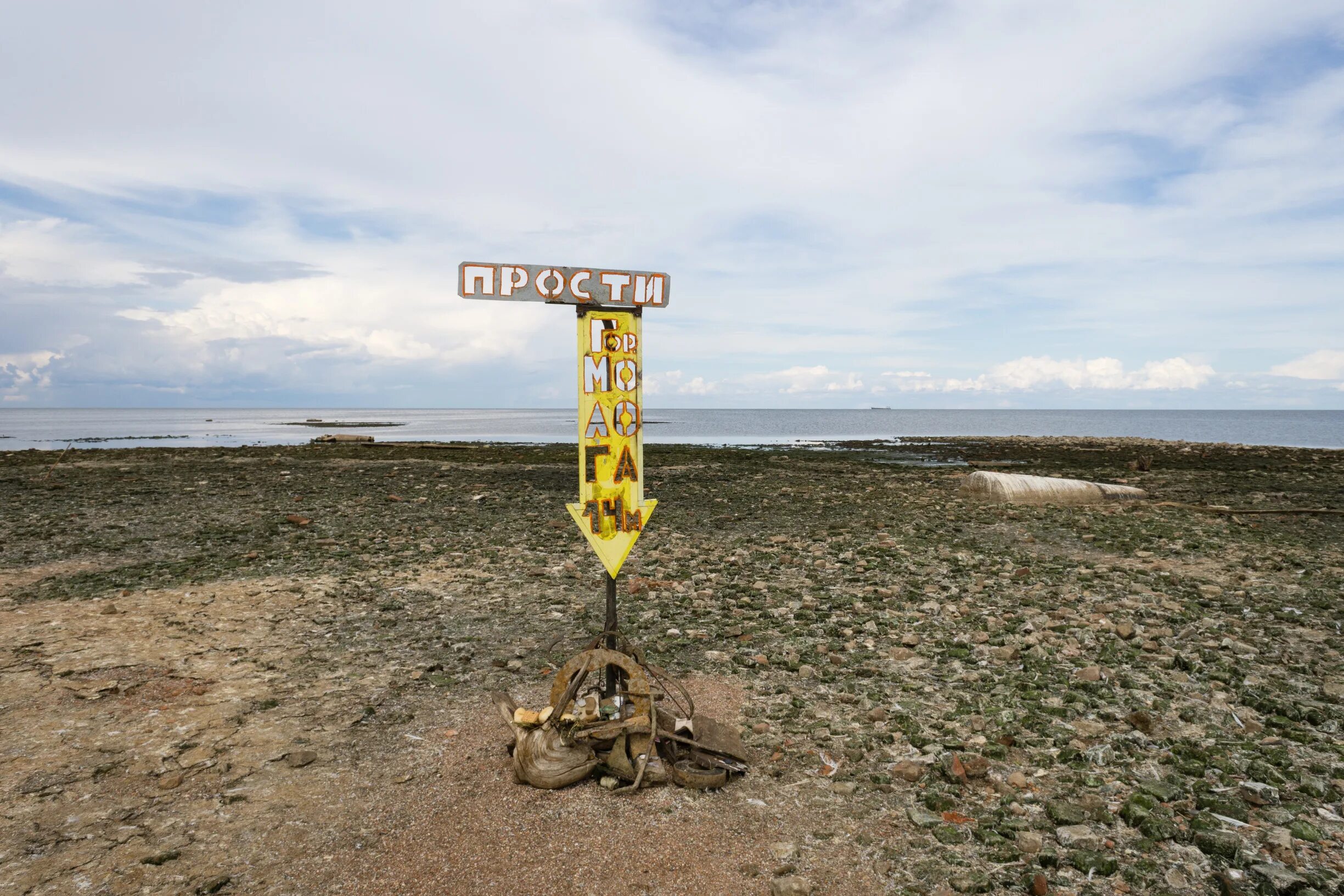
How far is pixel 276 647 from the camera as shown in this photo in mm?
8898

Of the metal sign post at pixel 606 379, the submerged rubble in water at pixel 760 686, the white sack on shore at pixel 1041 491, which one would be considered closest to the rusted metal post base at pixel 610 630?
the metal sign post at pixel 606 379

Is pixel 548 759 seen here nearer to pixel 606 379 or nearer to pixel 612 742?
pixel 612 742

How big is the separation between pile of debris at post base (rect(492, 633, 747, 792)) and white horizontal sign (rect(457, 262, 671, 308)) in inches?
103

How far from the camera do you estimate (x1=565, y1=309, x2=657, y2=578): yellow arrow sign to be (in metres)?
5.80

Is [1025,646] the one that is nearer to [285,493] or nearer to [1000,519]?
[1000,519]

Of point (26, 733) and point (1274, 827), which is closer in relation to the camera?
point (1274, 827)

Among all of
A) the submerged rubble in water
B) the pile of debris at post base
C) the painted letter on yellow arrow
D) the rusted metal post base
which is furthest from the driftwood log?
the painted letter on yellow arrow

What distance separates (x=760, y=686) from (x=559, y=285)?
449cm

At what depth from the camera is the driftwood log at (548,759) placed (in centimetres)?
561

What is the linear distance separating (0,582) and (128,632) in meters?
4.37

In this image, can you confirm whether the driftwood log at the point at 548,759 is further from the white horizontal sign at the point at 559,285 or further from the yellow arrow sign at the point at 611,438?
the white horizontal sign at the point at 559,285

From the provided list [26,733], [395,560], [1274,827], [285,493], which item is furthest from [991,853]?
[285,493]

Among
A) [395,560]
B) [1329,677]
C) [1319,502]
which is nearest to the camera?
[1329,677]

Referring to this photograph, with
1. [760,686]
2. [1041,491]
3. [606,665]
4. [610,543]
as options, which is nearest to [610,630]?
[606,665]
